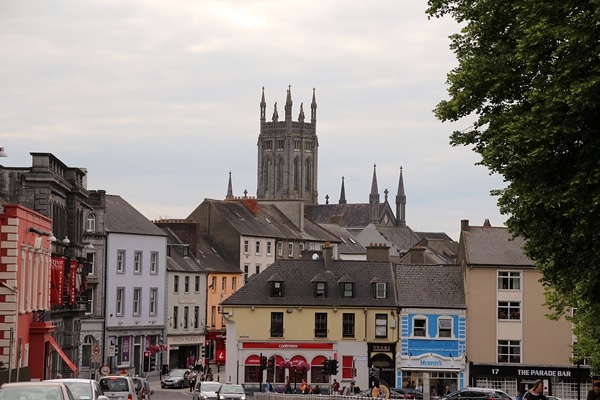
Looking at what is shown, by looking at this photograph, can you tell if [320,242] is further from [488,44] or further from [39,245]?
[488,44]

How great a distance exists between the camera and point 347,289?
285 ft

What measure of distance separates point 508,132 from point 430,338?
53.7m

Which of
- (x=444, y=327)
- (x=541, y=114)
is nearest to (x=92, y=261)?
(x=444, y=327)

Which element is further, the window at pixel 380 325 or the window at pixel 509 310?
the window at pixel 380 325

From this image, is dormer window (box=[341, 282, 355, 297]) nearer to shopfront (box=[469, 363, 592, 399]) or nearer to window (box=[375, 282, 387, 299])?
window (box=[375, 282, 387, 299])

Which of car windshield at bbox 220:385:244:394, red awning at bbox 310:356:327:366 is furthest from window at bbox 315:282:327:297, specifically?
car windshield at bbox 220:385:244:394

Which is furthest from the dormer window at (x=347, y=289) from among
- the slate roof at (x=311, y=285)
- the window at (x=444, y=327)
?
the window at (x=444, y=327)

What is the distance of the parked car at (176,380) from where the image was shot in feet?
284

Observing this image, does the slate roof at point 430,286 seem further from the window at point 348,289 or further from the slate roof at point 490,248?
the window at point 348,289

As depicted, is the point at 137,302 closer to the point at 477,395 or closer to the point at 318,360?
the point at 318,360

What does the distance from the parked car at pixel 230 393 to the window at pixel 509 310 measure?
2893cm

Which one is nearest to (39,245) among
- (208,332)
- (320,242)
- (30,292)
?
(30,292)

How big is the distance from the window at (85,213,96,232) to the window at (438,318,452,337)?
25809 mm

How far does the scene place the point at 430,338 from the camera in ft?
275
